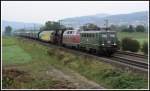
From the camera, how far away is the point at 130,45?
1390 inches

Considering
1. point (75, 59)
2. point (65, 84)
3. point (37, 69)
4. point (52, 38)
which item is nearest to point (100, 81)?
point (65, 84)

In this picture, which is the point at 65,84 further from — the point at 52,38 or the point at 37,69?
the point at 52,38

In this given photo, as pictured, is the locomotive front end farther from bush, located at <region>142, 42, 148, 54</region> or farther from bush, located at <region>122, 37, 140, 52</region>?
bush, located at <region>122, 37, 140, 52</region>

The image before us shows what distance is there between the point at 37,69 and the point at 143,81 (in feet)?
29.9

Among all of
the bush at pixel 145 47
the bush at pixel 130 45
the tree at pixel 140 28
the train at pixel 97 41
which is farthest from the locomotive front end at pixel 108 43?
the tree at pixel 140 28

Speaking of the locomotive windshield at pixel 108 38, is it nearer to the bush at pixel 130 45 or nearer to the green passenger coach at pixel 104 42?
the green passenger coach at pixel 104 42

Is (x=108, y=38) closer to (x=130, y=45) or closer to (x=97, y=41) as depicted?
(x=97, y=41)

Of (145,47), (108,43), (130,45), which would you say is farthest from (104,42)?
(130,45)

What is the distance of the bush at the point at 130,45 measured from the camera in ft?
114

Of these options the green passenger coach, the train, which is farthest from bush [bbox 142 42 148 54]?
the green passenger coach

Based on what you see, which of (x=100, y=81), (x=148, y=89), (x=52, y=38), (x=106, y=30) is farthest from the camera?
(x=52, y=38)

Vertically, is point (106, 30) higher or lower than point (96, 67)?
higher

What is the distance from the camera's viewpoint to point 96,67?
67.7ft

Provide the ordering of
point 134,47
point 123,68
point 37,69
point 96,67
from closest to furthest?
point 123,68 < point 96,67 < point 37,69 < point 134,47
